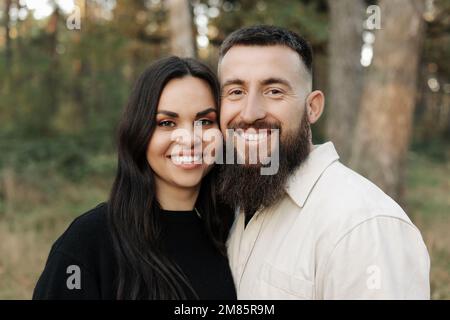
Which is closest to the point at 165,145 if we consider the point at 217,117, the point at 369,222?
the point at 217,117

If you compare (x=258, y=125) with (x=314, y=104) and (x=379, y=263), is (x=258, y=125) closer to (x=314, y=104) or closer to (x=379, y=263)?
(x=314, y=104)

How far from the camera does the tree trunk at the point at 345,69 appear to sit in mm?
8758

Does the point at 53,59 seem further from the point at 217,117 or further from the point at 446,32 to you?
the point at 217,117

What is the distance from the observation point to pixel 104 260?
2439mm

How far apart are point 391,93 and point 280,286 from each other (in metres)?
4.56

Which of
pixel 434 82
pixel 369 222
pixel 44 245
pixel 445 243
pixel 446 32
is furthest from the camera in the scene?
pixel 434 82

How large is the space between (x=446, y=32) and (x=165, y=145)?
12456 mm

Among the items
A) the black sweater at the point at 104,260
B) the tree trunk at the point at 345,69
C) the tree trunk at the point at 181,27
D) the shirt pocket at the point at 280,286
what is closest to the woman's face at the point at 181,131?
the black sweater at the point at 104,260

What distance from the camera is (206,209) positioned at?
9.65ft

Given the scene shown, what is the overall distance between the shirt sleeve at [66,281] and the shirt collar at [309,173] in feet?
3.36

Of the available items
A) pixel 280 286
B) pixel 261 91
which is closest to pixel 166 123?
pixel 261 91

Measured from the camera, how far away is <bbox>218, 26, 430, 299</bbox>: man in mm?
2150

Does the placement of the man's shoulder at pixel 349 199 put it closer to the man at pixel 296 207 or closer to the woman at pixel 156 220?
the man at pixel 296 207
